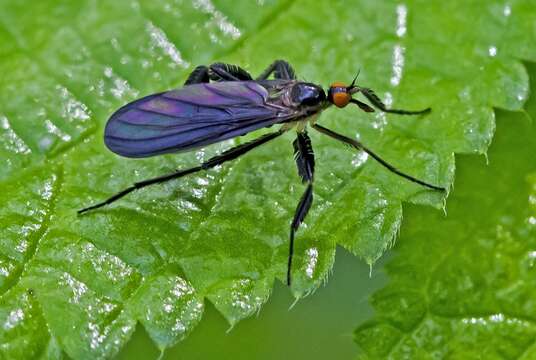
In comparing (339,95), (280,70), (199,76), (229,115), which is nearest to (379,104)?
(339,95)

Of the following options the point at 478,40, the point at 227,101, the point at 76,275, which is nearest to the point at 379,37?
the point at 478,40

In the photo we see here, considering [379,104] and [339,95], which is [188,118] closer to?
[339,95]

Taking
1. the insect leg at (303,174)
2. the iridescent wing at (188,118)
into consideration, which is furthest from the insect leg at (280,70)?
the insect leg at (303,174)

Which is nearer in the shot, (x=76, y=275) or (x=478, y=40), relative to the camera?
(x=76, y=275)

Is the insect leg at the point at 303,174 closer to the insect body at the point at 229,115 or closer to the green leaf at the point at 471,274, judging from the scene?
the insect body at the point at 229,115

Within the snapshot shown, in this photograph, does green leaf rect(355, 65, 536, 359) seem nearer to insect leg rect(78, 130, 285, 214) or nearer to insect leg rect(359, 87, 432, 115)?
insect leg rect(359, 87, 432, 115)

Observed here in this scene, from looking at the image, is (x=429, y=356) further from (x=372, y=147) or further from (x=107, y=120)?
(x=107, y=120)

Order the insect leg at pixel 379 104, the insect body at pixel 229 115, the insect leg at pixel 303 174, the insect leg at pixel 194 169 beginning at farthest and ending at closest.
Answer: the insect leg at pixel 379 104 → the insect leg at pixel 194 169 → the insect body at pixel 229 115 → the insect leg at pixel 303 174
